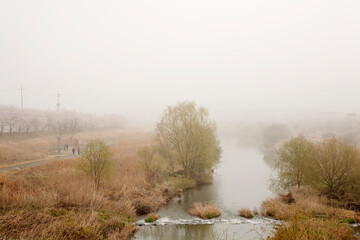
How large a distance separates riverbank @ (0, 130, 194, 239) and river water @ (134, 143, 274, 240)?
171 cm

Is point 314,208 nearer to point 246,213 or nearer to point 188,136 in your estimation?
point 246,213

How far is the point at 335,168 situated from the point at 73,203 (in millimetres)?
24038

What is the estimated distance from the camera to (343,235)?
1308 centimetres

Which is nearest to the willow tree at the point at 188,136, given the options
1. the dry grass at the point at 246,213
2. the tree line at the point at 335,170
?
the dry grass at the point at 246,213

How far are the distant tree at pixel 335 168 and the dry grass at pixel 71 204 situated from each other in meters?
16.3

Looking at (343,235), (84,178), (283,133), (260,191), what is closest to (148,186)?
(84,178)

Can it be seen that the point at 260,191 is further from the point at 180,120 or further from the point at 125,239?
the point at 125,239

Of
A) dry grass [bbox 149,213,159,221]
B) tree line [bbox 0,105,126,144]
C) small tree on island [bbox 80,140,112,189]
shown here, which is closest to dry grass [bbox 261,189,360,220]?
dry grass [bbox 149,213,159,221]

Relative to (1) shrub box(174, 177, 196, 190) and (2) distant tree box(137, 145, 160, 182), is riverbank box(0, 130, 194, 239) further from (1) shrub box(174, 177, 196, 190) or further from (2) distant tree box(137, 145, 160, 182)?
(2) distant tree box(137, 145, 160, 182)

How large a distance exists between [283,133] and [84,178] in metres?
62.3

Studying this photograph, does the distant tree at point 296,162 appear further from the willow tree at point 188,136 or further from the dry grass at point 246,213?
the willow tree at point 188,136

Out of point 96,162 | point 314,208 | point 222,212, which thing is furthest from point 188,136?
point 314,208

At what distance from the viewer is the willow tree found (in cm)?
3228

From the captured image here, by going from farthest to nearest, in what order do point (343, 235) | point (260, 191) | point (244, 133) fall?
point (244, 133) < point (260, 191) < point (343, 235)
